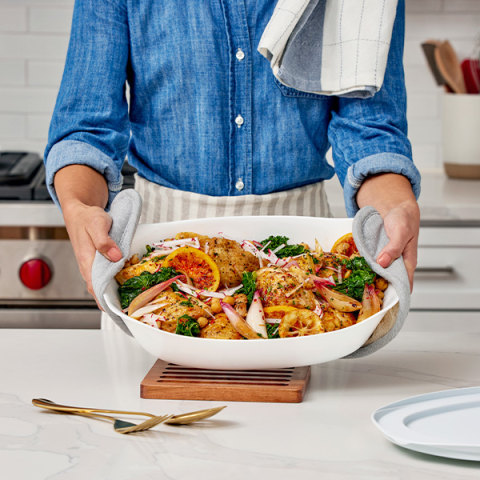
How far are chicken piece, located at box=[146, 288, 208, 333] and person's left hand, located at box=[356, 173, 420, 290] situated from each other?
0.24 metres

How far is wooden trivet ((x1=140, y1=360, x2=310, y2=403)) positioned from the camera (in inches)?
34.5

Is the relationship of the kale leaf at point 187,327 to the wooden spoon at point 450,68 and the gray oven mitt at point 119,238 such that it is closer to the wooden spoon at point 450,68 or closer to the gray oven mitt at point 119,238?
the gray oven mitt at point 119,238

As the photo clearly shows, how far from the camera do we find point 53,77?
2.58 metres

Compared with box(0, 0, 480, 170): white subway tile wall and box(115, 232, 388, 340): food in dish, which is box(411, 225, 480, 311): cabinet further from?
box(115, 232, 388, 340): food in dish

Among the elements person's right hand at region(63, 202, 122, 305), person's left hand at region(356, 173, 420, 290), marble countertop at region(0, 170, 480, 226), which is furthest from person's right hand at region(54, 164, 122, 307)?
marble countertop at region(0, 170, 480, 226)

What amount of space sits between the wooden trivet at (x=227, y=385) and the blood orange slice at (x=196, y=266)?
0.35 ft

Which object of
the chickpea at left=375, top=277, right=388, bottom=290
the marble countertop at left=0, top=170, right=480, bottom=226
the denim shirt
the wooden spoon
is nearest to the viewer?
the chickpea at left=375, top=277, right=388, bottom=290

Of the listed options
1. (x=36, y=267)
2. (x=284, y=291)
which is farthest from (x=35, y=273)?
(x=284, y=291)

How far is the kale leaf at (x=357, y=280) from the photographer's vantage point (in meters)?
0.94

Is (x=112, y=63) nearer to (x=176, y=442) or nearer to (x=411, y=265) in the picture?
(x=411, y=265)

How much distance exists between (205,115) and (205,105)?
0.02m

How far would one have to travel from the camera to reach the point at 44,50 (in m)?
2.56

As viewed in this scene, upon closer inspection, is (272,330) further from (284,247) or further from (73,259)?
(73,259)

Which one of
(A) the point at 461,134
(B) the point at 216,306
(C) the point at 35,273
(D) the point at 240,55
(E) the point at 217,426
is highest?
(D) the point at 240,55
